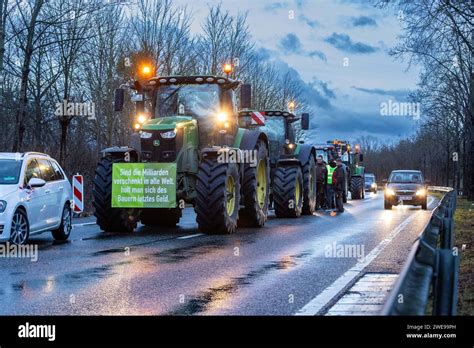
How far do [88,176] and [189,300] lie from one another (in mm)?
25009

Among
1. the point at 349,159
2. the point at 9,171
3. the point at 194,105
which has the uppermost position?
the point at 194,105

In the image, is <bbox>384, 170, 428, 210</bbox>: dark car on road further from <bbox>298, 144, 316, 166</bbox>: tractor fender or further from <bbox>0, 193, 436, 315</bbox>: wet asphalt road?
<bbox>0, 193, 436, 315</bbox>: wet asphalt road

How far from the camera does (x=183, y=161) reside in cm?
1561

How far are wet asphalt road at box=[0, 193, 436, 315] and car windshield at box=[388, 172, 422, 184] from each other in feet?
47.5

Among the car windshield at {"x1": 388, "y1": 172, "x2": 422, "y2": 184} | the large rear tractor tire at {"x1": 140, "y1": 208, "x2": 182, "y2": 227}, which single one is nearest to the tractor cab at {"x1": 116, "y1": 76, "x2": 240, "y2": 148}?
the large rear tractor tire at {"x1": 140, "y1": 208, "x2": 182, "y2": 227}

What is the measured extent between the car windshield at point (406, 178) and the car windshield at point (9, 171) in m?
20.3

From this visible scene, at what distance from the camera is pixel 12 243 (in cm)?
1234

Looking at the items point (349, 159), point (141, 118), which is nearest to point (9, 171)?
point (141, 118)

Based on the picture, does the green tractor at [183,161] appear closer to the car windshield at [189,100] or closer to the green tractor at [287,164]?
the car windshield at [189,100]

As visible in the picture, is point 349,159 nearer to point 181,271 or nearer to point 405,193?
point 405,193

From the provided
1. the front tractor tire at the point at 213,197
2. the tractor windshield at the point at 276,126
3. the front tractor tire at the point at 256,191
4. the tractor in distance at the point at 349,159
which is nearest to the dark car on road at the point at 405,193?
the tractor in distance at the point at 349,159

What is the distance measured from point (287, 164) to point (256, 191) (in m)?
4.65
